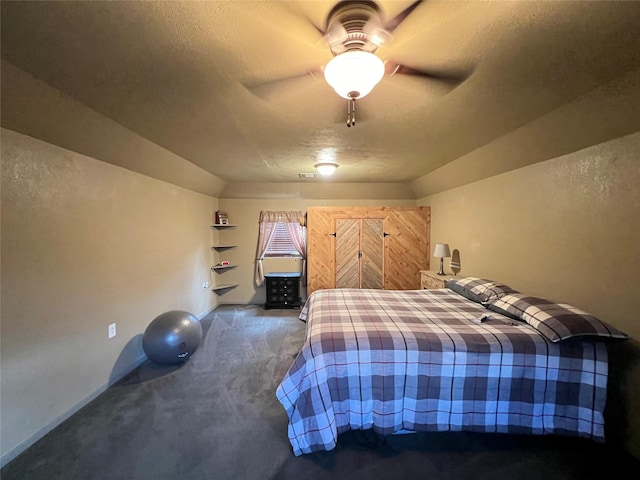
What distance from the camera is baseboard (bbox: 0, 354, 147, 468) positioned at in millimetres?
1755

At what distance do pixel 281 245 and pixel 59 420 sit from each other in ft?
13.2

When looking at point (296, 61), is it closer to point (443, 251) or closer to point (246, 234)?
point (443, 251)

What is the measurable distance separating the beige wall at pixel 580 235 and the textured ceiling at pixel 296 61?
22.5 inches

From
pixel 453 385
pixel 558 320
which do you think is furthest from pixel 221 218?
pixel 558 320

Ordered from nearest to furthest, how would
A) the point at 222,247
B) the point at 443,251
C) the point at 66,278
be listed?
the point at 66,278, the point at 443,251, the point at 222,247

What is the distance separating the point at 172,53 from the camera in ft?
4.43

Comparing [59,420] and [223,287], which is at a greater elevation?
[223,287]

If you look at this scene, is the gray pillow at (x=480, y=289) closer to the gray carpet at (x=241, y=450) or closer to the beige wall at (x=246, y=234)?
the gray carpet at (x=241, y=450)

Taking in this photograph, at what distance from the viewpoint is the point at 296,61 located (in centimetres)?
145

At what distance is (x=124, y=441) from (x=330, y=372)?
5.09 feet

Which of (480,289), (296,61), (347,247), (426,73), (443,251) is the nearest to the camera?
(296,61)

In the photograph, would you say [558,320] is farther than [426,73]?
Yes

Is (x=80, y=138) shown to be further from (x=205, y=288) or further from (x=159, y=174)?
(x=205, y=288)

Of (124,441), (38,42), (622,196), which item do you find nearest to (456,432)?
(622,196)
